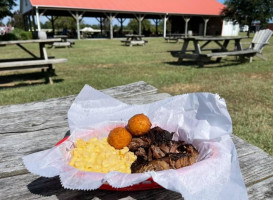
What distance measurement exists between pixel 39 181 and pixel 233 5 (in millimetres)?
33860

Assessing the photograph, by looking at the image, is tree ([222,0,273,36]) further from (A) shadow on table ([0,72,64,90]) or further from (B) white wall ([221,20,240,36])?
(A) shadow on table ([0,72,64,90])

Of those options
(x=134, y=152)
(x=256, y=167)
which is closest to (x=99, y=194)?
(x=134, y=152)

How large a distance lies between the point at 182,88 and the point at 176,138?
426 centimetres

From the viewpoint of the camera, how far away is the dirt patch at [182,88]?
5.15 m

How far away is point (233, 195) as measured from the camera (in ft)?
2.69

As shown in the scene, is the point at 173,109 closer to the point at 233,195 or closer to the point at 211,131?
the point at 211,131

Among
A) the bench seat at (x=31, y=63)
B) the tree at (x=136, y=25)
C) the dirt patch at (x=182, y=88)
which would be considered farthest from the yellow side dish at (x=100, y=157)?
the tree at (x=136, y=25)

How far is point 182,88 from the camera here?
5398 millimetres

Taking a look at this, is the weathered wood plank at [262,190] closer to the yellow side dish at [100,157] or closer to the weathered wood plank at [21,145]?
the yellow side dish at [100,157]

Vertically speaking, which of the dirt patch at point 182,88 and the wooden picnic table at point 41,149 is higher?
the wooden picnic table at point 41,149

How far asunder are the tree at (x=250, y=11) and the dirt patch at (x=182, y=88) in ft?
92.0

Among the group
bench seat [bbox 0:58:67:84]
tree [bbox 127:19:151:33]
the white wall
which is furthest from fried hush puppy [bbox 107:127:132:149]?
tree [bbox 127:19:151:33]

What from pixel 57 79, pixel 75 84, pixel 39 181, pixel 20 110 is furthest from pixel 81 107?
pixel 57 79

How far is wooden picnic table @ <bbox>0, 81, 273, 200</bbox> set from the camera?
87 centimetres
